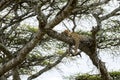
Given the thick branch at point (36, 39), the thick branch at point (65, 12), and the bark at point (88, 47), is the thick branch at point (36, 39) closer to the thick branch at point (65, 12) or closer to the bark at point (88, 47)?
the thick branch at point (65, 12)

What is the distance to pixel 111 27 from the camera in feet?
30.1

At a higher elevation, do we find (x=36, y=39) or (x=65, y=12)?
(x=65, y=12)

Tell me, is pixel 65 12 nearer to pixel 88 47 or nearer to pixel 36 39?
pixel 36 39

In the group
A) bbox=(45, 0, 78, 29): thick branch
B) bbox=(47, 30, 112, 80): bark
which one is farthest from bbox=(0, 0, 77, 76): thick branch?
bbox=(47, 30, 112, 80): bark

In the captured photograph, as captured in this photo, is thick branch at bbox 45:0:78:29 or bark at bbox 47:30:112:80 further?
bark at bbox 47:30:112:80

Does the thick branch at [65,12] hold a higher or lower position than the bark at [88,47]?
higher

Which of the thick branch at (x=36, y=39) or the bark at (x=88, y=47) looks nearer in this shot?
the thick branch at (x=36, y=39)

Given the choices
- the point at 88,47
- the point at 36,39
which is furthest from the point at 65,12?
the point at 88,47

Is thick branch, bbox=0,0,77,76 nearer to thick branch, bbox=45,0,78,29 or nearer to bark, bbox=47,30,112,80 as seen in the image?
thick branch, bbox=45,0,78,29

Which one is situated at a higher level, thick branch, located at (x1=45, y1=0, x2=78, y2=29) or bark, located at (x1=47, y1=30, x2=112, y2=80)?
thick branch, located at (x1=45, y1=0, x2=78, y2=29)

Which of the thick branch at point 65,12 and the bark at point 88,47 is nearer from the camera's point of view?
the thick branch at point 65,12

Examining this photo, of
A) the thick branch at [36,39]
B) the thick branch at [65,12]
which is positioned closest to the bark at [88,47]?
the thick branch at [36,39]

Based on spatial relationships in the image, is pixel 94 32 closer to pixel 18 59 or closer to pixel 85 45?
pixel 85 45

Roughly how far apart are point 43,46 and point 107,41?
71.7 inches
